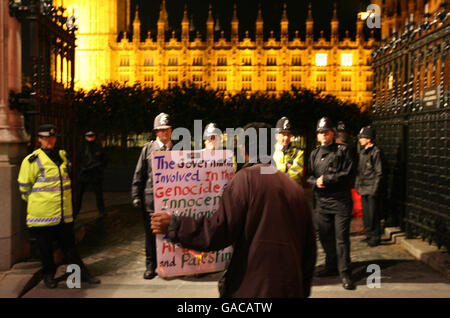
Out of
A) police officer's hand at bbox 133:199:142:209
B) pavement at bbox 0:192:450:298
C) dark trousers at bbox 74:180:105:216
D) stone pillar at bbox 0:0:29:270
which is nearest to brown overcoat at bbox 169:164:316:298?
pavement at bbox 0:192:450:298

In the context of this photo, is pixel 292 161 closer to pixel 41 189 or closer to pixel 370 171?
pixel 370 171

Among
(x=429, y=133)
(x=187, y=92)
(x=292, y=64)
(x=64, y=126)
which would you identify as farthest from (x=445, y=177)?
(x=292, y=64)

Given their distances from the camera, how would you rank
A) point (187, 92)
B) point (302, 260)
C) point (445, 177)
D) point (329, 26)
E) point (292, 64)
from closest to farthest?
point (302, 260) → point (445, 177) → point (187, 92) → point (292, 64) → point (329, 26)

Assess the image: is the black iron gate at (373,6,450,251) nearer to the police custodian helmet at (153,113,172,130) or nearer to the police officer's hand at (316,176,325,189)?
the police officer's hand at (316,176,325,189)

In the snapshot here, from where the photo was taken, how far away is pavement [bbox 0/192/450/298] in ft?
15.1

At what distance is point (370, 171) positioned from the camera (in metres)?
6.94

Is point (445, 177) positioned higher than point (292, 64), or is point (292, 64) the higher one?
point (292, 64)

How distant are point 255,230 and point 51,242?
3.14 metres

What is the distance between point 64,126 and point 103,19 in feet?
242

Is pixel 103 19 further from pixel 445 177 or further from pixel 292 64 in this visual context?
pixel 445 177

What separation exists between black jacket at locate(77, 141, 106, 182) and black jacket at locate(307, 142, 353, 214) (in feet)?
16.2

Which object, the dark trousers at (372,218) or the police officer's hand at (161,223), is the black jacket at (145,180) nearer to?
the police officer's hand at (161,223)

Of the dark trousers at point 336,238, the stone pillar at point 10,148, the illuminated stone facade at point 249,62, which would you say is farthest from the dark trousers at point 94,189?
the illuminated stone facade at point 249,62

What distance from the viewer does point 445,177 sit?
5.86m
